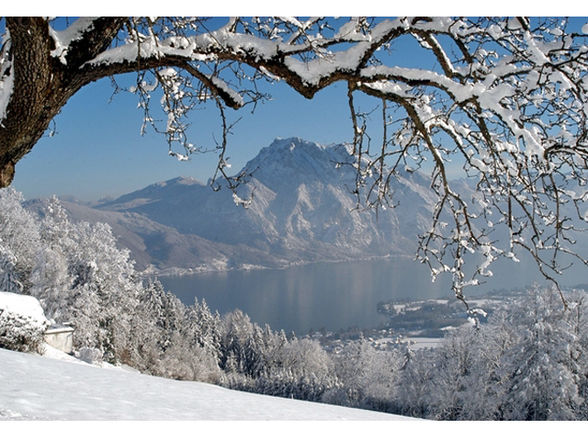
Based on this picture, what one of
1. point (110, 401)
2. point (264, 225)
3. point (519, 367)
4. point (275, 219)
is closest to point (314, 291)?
point (275, 219)

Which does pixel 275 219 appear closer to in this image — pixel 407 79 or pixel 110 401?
pixel 110 401

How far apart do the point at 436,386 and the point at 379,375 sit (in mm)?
8082

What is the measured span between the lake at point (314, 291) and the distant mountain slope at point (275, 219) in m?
8.74

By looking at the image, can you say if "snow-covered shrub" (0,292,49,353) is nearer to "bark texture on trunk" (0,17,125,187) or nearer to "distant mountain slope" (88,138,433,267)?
"bark texture on trunk" (0,17,125,187)

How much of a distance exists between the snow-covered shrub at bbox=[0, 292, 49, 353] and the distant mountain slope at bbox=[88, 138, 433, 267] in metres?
79.6

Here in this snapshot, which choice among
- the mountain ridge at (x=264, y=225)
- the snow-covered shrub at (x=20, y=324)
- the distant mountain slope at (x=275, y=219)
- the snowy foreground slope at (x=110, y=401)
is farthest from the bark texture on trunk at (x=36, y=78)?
the distant mountain slope at (x=275, y=219)

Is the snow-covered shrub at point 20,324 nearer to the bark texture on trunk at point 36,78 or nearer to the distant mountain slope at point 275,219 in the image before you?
the bark texture on trunk at point 36,78

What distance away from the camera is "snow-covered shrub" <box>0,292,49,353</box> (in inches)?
362

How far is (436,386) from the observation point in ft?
46.7

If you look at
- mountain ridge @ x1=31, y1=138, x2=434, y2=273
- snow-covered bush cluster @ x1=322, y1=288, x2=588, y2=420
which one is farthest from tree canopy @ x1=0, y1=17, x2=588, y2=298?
mountain ridge @ x1=31, y1=138, x2=434, y2=273

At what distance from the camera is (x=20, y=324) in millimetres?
9508

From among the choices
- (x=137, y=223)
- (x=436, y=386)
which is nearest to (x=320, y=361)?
(x=436, y=386)

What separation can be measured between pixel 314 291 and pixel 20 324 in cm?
7375
